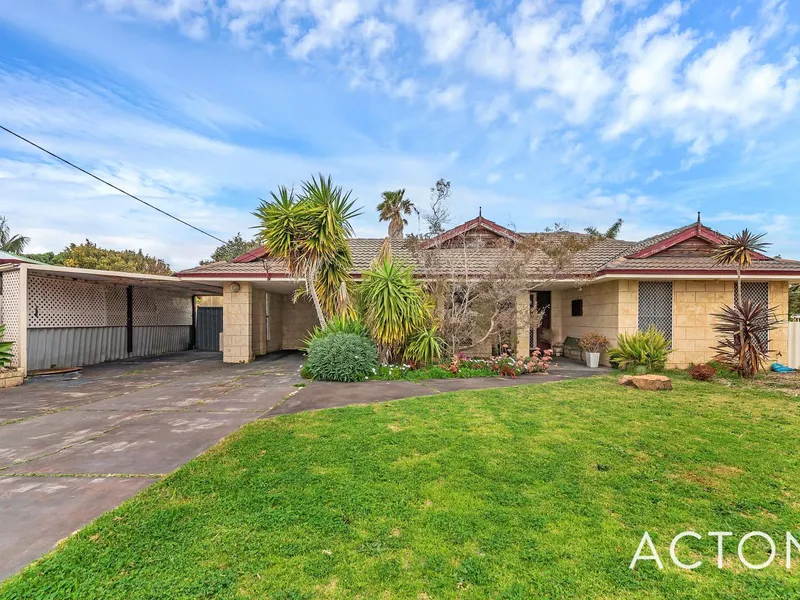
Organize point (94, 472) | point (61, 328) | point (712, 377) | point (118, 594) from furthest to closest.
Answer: point (61, 328) → point (712, 377) → point (94, 472) → point (118, 594)

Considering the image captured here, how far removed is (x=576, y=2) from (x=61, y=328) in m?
16.3

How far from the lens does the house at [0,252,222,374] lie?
9.62m

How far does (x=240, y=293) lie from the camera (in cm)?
1248

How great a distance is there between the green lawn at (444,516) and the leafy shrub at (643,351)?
4989 mm

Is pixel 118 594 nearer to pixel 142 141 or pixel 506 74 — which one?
pixel 506 74

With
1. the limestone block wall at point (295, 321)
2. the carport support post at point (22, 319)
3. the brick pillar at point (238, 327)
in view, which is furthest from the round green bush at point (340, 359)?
the limestone block wall at point (295, 321)

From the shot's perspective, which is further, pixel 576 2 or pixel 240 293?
pixel 240 293

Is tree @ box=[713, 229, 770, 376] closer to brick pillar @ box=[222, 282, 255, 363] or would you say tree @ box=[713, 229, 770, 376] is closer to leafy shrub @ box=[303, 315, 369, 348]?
leafy shrub @ box=[303, 315, 369, 348]

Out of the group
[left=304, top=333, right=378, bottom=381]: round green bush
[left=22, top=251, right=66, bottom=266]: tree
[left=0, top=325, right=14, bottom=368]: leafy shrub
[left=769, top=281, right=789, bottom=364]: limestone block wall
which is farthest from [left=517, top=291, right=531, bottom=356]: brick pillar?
[left=22, top=251, right=66, bottom=266]: tree

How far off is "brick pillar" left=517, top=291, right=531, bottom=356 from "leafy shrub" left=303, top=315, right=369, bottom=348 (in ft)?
14.6

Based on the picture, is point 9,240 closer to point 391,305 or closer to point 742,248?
point 391,305

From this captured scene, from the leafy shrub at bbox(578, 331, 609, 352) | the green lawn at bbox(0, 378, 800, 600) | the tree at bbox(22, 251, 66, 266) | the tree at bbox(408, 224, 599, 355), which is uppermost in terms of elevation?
the tree at bbox(22, 251, 66, 266)

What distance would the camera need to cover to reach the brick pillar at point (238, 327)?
491 inches

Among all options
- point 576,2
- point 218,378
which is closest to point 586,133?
point 576,2
